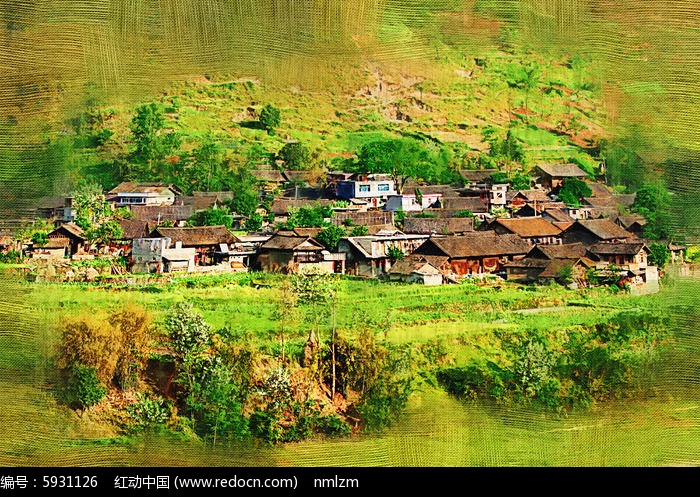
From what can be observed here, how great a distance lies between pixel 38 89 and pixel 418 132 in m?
2.07

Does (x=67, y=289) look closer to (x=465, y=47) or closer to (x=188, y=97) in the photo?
(x=188, y=97)

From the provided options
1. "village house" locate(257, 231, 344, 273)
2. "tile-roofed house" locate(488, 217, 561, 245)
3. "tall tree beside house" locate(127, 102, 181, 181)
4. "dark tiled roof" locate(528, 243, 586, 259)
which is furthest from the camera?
"tile-roofed house" locate(488, 217, 561, 245)

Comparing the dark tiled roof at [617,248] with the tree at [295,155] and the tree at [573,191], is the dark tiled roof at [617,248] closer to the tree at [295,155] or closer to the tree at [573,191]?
the tree at [573,191]

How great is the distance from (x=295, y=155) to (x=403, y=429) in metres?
1.89

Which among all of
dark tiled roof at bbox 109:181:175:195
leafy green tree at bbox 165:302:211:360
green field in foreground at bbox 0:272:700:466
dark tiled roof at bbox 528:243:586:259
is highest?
dark tiled roof at bbox 109:181:175:195

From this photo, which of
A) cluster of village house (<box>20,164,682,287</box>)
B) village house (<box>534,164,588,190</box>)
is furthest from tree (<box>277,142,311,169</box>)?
village house (<box>534,164,588,190</box>)

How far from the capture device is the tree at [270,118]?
6746mm

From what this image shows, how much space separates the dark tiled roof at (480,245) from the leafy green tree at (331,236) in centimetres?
50

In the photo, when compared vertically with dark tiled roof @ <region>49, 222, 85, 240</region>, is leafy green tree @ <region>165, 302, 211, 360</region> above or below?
below

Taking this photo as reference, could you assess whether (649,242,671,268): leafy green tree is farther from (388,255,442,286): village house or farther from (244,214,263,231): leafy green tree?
(244,214,263,231): leafy green tree

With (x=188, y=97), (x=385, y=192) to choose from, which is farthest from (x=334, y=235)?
(x=188, y=97)

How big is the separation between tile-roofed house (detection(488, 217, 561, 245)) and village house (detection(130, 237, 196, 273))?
1.93 metres

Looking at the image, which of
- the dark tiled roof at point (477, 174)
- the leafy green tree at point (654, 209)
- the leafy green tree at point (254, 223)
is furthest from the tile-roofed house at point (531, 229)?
the leafy green tree at point (254, 223)

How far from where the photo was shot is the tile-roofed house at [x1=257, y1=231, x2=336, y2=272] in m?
6.93
